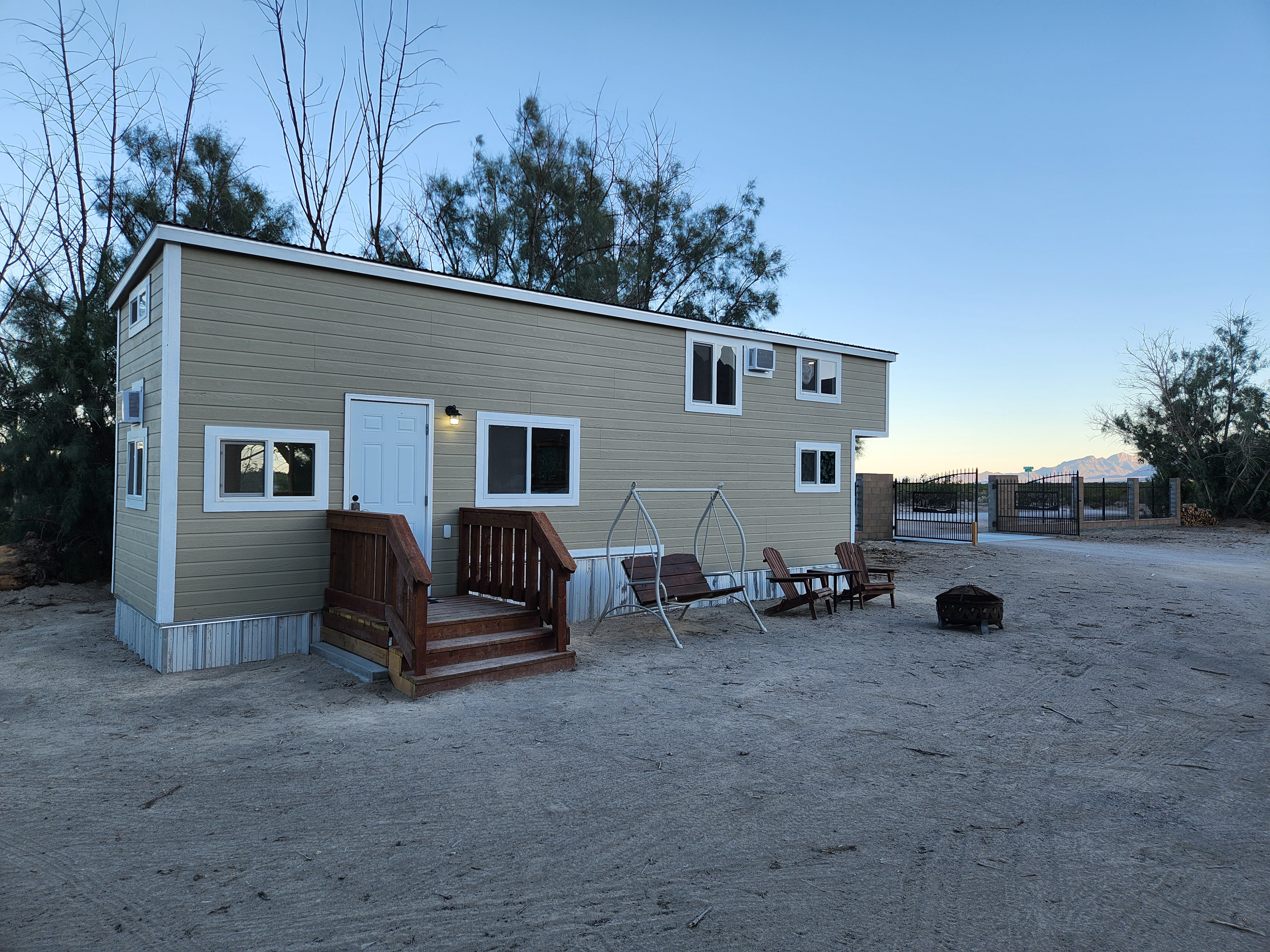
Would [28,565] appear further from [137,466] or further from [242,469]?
[242,469]

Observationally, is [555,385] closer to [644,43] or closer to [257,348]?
[257,348]

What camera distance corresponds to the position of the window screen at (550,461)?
28.0ft

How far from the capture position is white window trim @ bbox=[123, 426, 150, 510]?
7.11 m

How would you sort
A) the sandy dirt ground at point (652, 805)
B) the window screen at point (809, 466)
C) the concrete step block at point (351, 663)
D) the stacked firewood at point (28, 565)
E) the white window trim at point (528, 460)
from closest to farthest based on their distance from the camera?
the sandy dirt ground at point (652, 805)
the concrete step block at point (351, 663)
the white window trim at point (528, 460)
the stacked firewood at point (28, 565)
the window screen at point (809, 466)

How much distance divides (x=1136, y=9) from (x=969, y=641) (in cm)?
1173

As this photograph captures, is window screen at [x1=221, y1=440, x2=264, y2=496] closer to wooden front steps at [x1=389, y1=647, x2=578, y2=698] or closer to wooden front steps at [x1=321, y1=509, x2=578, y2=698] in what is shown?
wooden front steps at [x1=321, y1=509, x2=578, y2=698]

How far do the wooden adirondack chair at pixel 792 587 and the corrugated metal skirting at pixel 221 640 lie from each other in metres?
5.38

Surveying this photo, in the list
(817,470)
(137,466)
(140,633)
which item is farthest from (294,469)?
(817,470)

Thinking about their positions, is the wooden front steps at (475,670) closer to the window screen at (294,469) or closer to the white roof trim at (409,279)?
the window screen at (294,469)

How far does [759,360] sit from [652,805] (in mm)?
7732

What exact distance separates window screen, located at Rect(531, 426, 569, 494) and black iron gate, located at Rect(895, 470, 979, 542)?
43.6ft

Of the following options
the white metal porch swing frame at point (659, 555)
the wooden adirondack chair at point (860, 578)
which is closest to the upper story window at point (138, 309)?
the white metal porch swing frame at point (659, 555)

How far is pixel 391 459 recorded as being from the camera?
748 cm

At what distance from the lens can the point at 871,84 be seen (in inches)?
609
